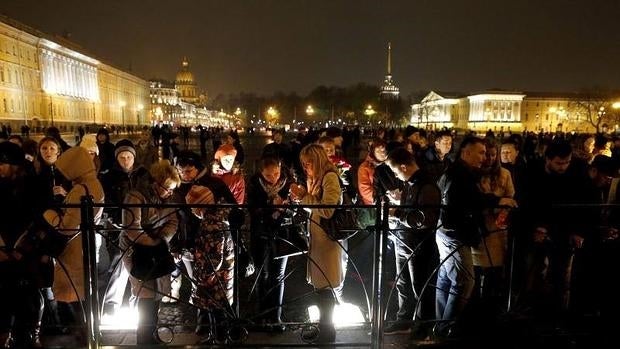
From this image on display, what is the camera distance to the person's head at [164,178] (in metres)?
4.78

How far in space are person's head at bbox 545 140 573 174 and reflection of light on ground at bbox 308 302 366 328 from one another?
9.01ft

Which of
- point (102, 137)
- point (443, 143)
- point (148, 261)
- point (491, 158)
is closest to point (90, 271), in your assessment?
point (148, 261)

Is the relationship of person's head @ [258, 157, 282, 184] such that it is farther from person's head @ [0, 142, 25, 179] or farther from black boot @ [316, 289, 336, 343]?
person's head @ [0, 142, 25, 179]

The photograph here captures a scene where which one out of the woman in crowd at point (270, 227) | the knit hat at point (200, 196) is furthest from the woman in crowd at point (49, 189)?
the woman in crowd at point (270, 227)

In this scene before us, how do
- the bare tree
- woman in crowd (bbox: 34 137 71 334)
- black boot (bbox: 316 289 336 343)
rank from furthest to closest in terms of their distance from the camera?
the bare tree, black boot (bbox: 316 289 336 343), woman in crowd (bbox: 34 137 71 334)

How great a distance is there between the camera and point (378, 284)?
14.7ft

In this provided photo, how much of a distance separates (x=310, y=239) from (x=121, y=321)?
2.28 m

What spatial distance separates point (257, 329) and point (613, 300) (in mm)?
4152

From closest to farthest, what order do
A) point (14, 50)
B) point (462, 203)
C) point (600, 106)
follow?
point (462, 203), point (14, 50), point (600, 106)

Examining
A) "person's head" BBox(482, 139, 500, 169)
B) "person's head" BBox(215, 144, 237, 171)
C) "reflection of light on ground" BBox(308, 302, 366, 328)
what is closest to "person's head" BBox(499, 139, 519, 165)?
"person's head" BBox(482, 139, 500, 169)

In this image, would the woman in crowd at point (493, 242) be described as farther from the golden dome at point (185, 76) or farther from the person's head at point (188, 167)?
the golden dome at point (185, 76)

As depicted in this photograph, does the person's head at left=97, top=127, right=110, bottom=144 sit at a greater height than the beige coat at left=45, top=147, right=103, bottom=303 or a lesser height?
greater

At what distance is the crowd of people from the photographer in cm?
453

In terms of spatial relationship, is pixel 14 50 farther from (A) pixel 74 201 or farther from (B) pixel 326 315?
(B) pixel 326 315
